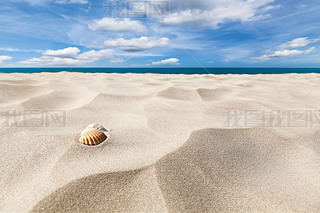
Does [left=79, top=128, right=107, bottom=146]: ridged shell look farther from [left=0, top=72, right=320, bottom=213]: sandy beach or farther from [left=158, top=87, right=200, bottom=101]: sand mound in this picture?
[left=158, top=87, right=200, bottom=101]: sand mound

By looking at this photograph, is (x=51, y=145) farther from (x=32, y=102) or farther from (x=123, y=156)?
(x=32, y=102)

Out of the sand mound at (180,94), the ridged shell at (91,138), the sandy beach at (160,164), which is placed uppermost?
the sand mound at (180,94)

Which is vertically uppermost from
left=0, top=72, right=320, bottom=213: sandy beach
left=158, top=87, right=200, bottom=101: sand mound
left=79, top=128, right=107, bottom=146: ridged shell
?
left=158, top=87, right=200, bottom=101: sand mound

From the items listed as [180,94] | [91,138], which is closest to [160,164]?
[91,138]

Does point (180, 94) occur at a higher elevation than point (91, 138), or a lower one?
higher

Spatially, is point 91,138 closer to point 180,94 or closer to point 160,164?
point 160,164

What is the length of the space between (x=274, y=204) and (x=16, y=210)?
3.87 feet

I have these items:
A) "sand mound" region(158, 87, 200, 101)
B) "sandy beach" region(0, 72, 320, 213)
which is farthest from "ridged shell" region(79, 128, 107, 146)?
"sand mound" region(158, 87, 200, 101)

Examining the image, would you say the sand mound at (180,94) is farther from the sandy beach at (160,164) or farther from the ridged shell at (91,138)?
the ridged shell at (91,138)

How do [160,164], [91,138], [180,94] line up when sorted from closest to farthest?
1. [160,164]
2. [91,138]
3. [180,94]

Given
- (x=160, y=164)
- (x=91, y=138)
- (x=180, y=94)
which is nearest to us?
(x=160, y=164)

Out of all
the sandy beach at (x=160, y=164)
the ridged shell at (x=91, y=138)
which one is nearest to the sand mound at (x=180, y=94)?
the sandy beach at (x=160, y=164)

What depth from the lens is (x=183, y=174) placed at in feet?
3.09

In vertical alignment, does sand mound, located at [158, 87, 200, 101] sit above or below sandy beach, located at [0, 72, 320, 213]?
above
